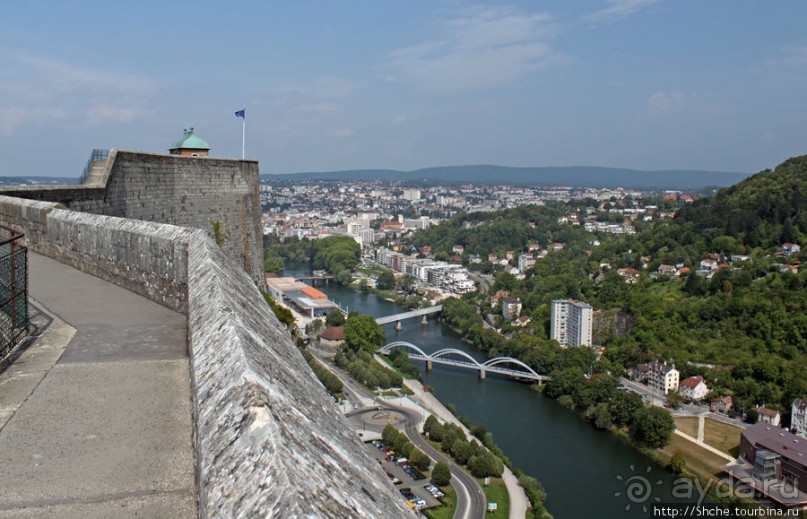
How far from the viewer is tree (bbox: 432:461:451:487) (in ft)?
51.5

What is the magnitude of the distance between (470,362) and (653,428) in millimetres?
10585

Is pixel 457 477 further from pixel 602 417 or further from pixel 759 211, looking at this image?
pixel 759 211

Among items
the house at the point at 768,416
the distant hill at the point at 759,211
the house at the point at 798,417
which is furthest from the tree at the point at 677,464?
the distant hill at the point at 759,211

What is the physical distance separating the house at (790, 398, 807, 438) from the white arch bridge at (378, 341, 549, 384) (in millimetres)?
8400

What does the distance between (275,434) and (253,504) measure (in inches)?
6.2

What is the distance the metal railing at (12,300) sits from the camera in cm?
284

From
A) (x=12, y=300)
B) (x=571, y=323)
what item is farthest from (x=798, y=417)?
(x=12, y=300)

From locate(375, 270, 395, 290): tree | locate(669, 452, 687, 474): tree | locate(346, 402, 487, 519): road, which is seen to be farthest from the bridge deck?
locate(669, 452, 687, 474): tree

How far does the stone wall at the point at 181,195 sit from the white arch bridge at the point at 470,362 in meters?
20.0

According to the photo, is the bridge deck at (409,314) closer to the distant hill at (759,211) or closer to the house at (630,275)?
the house at (630,275)

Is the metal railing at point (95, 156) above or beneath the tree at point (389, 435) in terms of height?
above

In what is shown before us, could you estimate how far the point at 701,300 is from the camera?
32.5 meters

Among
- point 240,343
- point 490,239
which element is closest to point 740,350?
point 240,343

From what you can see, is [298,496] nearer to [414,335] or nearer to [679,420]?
[679,420]
